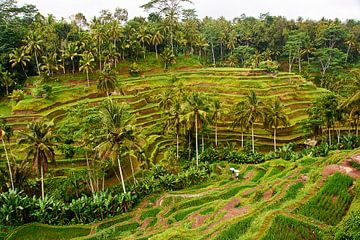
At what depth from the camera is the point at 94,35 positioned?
183 feet

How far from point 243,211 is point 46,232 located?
1441 cm

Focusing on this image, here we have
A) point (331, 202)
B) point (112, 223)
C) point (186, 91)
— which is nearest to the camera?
point (331, 202)

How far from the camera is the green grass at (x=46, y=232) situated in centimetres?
2111

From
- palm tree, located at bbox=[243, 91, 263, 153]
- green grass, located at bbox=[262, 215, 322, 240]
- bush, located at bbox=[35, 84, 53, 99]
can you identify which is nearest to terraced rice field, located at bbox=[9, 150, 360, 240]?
green grass, located at bbox=[262, 215, 322, 240]

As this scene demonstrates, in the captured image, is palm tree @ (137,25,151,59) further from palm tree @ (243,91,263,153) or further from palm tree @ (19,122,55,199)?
palm tree @ (19,122,55,199)

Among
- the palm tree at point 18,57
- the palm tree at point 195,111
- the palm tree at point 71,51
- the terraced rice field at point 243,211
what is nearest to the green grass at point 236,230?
the terraced rice field at point 243,211

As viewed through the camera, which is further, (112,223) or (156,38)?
(156,38)

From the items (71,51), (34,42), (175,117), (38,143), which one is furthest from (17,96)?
(175,117)

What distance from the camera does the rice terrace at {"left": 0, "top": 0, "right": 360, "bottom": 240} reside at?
15.6 metres

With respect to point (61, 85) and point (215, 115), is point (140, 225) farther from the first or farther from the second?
point (61, 85)

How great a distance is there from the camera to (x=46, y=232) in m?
21.7

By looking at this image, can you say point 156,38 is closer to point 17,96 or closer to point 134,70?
point 134,70

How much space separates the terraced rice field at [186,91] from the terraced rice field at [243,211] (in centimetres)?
1097

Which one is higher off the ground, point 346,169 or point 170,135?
point 346,169
